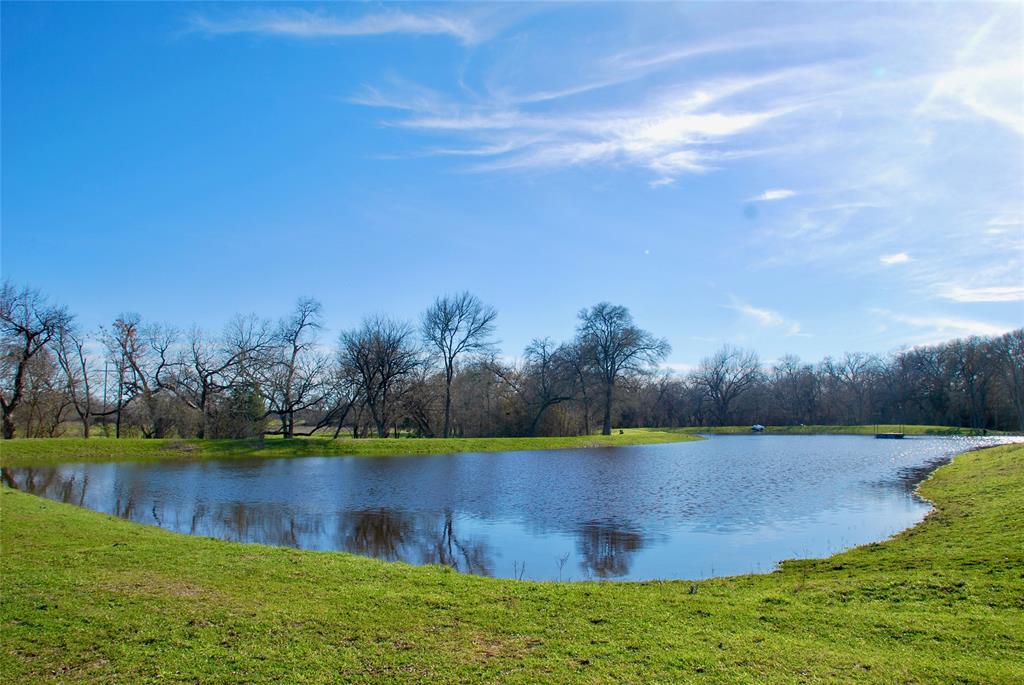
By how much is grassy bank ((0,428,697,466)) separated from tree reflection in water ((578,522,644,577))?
28250mm

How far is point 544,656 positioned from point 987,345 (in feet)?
302

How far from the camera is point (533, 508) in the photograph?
18.6 meters

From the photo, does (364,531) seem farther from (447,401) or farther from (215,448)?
(447,401)

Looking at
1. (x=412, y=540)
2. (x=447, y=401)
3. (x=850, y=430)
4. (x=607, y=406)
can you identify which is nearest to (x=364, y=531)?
(x=412, y=540)

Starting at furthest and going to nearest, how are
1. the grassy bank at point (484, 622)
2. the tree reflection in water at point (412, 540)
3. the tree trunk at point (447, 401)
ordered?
the tree trunk at point (447, 401) → the tree reflection in water at point (412, 540) → the grassy bank at point (484, 622)

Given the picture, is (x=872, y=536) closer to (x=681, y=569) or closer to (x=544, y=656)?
(x=681, y=569)

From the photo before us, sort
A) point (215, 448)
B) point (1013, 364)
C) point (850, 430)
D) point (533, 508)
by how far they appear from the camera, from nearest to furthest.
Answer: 1. point (533, 508)
2. point (215, 448)
3. point (1013, 364)
4. point (850, 430)

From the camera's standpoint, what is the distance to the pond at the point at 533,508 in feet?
41.1

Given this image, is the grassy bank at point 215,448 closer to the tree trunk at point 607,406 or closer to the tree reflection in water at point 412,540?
the tree trunk at point 607,406

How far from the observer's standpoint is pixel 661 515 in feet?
55.9

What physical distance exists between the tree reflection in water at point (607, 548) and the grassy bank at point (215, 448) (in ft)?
92.7

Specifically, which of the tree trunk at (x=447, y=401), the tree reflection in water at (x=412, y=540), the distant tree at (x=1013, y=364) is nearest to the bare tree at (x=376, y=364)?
the tree trunk at (x=447, y=401)

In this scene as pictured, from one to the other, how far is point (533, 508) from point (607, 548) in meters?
5.77

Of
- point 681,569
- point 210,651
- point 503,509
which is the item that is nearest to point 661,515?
point 503,509
